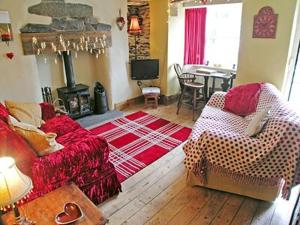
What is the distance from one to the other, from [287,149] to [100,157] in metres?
1.75

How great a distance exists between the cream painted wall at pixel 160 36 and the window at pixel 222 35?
3.43 feet

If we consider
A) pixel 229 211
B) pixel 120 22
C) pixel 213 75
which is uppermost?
pixel 120 22

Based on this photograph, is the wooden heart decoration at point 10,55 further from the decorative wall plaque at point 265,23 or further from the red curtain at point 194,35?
the decorative wall plaque at point 265,23

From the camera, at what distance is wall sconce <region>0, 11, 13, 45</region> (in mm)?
3185

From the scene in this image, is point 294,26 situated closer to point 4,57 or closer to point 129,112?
point 129,112

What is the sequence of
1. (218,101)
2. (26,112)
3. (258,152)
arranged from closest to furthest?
(258,152) < (26,112) < (218,101)

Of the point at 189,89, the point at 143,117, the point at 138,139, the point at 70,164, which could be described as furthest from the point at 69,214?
the point at 189,89

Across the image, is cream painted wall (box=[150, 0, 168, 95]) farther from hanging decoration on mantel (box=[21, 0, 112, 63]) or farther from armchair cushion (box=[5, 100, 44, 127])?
armchair cushion (box=[5, 100, 44, 127])

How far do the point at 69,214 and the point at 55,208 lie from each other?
15 centimetres

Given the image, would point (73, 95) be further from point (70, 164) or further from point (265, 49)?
point (265, 49)

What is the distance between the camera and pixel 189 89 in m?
4.88

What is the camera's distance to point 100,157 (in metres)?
2.31

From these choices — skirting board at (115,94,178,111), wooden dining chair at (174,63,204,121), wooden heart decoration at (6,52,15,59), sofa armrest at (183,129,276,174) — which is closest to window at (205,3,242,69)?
wooden dining chair at (174,63,204,121)

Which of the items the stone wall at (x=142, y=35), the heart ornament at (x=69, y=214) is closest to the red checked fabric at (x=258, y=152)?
the heart ornament at (x=69, y=214)
